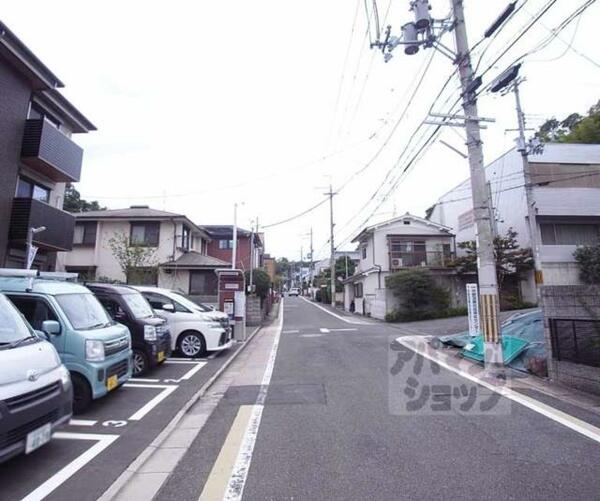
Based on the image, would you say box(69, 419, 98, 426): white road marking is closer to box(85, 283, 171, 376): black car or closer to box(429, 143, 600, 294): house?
box(85, 283, 171, 376): black car

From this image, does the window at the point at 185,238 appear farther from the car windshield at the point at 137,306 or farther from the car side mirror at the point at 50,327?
the car side mirror at the point at 50,327

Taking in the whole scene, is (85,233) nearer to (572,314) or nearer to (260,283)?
(260,283)

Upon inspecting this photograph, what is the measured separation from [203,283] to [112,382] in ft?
61.2

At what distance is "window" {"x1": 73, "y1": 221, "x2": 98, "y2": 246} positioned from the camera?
2364cm

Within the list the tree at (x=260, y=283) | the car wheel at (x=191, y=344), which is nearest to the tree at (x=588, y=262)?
the tree at (x=260, y=283)

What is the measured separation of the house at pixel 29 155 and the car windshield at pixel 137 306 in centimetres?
680

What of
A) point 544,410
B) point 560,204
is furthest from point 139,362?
point 560,204

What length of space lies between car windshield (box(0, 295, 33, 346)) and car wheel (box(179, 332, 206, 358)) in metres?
6.07

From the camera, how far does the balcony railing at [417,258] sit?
2766 centimetres

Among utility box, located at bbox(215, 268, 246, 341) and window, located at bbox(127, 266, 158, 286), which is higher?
window, located at bbox(127, 266, 158, 286)

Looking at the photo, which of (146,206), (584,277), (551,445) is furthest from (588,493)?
(146,206)

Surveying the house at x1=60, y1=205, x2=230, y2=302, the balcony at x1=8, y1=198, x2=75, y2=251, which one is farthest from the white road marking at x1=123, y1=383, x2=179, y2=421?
the house at x1=60, y1=205, x2=230, y2=302

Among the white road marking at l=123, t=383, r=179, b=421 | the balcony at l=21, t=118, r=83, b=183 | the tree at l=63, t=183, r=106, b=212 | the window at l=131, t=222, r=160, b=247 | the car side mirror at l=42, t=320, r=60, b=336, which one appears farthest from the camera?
the tree at l=63, t=183, r=106, b=212

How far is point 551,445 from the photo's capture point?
4.30m
